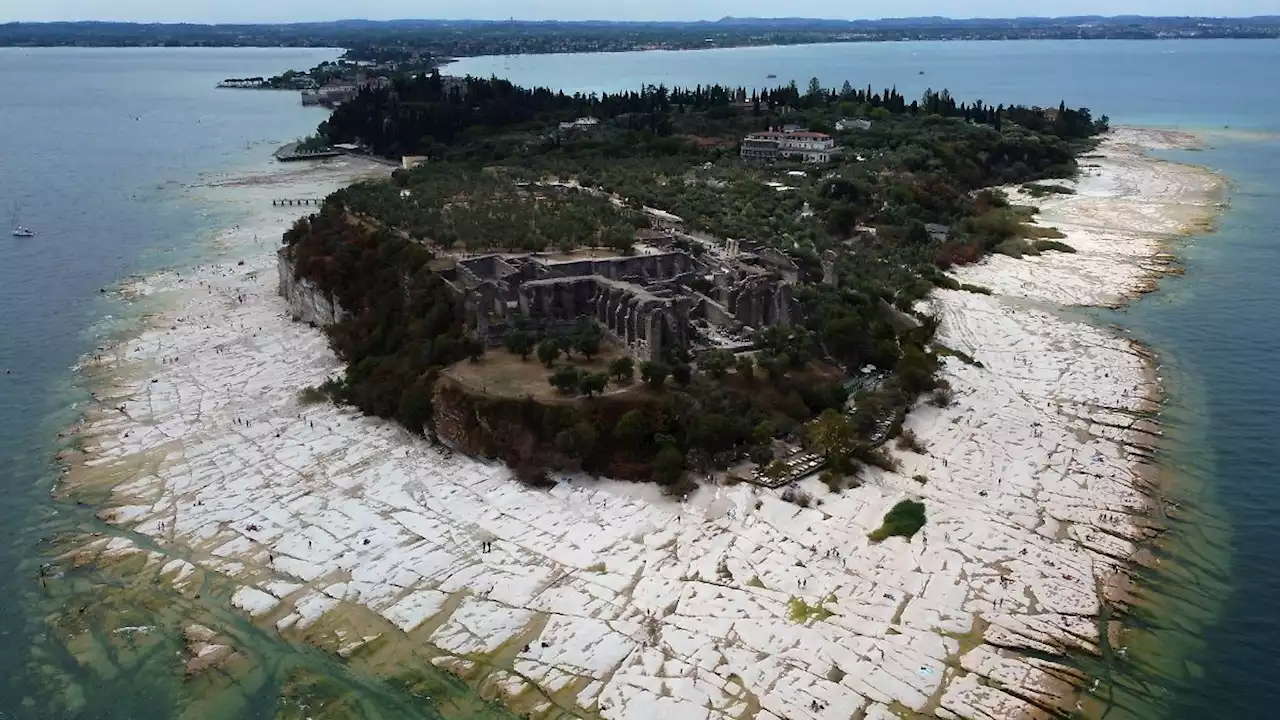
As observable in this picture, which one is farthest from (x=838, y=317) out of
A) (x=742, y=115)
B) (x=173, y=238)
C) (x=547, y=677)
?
(x=742, y=115)

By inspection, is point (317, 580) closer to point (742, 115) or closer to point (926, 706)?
point (926, 706)

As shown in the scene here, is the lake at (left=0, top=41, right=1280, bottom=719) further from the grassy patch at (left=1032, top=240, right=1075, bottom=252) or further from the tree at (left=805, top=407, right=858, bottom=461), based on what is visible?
the tree at (left=805, top=407, right=858, bottom=461)

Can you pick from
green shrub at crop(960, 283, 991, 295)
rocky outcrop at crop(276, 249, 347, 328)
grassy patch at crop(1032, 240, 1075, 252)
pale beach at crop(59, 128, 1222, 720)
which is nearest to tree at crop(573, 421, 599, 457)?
pale beach at crop(59, 128, 1222, 720)

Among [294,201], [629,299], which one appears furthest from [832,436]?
[294,201]

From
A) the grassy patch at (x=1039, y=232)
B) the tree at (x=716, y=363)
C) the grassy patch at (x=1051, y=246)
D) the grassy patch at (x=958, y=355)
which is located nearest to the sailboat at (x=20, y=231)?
the tree at (x=716, y=363)

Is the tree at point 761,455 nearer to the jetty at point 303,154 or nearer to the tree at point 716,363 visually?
the tree at point 716,363

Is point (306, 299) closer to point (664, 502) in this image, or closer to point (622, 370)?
point (622, 370)
